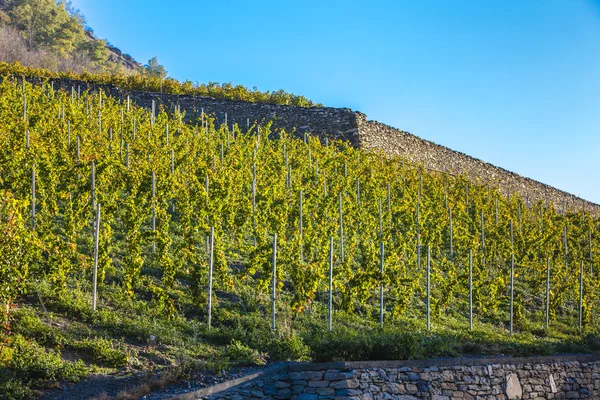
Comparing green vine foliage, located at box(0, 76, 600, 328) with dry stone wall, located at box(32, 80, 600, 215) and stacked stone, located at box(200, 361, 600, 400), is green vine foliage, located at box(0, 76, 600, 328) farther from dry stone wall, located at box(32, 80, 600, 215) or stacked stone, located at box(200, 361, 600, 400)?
stacked stone, located at box(200, 361, 600, 400)

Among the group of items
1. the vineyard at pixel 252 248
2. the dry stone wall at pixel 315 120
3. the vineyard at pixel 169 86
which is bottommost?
the vineyard at pixel 252 248

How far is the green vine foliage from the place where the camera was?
11.7 m

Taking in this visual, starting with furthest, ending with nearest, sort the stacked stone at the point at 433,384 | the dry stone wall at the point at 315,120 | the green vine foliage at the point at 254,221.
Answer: the dry stone wall at the point at 315,120, the green vine foliage at the point at 254,221, the stacked stone at the point at 433,384

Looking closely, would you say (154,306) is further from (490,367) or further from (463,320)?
(463,320)

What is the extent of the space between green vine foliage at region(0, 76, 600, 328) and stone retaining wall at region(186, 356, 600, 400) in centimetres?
313

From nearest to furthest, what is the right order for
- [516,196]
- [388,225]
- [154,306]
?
1. [154,306]
2. [388,225]
3. [516,196]

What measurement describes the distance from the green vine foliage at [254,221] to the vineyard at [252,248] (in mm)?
45

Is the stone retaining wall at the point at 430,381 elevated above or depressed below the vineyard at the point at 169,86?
below

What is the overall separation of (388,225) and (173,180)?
5.54 meters

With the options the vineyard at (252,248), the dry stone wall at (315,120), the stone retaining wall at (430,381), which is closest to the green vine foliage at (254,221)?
the vineyard at (252,248)

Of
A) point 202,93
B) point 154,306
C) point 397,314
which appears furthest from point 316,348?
point 202,93

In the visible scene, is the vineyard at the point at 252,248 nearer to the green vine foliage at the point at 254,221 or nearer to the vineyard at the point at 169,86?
the green vine foliage at the point at 254,221

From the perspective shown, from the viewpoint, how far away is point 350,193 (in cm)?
1850

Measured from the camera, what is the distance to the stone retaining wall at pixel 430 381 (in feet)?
26.1
